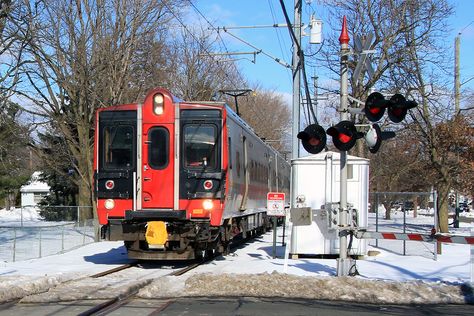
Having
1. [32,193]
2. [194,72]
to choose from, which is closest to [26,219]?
[194,72]

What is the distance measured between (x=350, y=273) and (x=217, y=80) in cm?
2612

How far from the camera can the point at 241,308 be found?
872cm

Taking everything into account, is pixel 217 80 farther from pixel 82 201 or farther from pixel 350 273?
pixel 350 273

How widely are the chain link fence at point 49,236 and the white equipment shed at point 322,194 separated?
297 inches

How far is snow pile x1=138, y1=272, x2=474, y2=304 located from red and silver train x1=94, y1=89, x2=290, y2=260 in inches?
105

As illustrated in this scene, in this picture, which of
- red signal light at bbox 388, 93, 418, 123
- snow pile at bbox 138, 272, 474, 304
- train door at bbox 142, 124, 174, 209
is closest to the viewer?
snow pile at bbox 138, 272, 474, 304

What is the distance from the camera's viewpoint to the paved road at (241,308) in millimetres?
8383

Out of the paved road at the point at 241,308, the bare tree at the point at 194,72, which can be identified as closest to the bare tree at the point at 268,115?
the bare tree at the point at 194,72

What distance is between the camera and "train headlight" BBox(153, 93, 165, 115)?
13578mm

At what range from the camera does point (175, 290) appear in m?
9.98

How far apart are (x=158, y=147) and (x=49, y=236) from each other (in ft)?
27.1

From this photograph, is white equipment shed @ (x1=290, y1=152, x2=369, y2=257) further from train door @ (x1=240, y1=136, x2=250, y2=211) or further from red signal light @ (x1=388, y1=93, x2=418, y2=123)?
red signal light @ (x1=388, y1=93, x2=418, y2=123)

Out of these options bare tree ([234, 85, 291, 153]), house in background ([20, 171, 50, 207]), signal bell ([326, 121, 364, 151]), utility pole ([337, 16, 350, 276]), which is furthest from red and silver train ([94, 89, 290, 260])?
house in background ([20, 171, 50, 207])

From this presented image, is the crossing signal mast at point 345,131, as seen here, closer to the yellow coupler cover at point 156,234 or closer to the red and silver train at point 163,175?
the red and silver train at point 163,175
